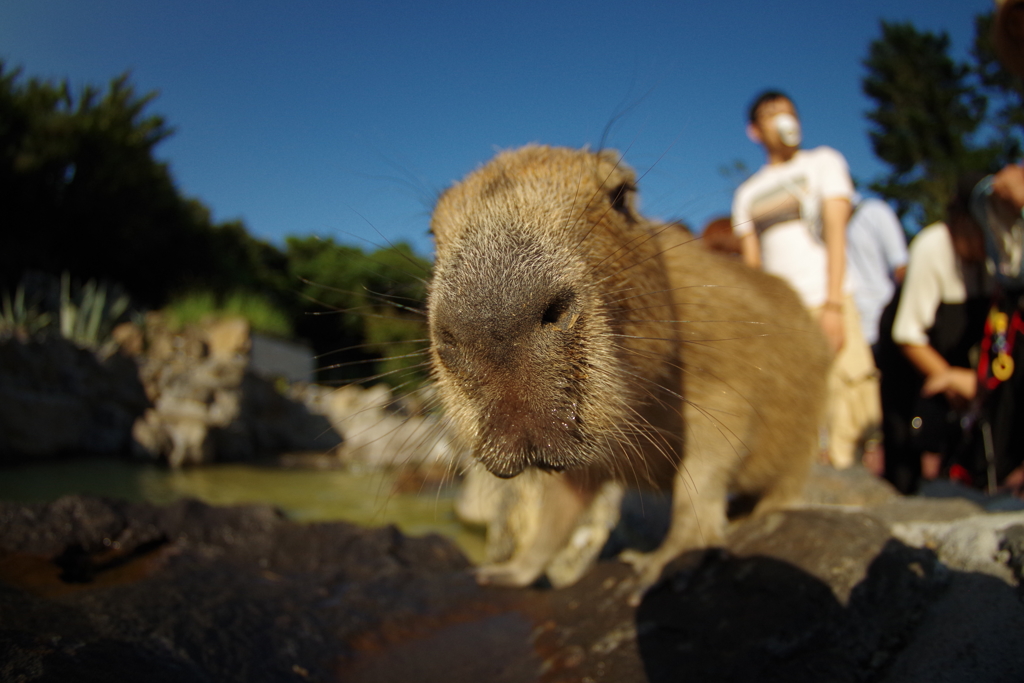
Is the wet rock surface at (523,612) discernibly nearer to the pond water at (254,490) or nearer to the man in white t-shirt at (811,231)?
the man in white t-shirt at (811,231)

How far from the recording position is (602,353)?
1.56 m

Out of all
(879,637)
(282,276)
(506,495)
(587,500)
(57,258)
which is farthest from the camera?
(282,276)

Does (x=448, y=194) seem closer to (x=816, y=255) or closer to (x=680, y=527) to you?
(x=680, y=527)

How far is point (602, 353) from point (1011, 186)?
242cm

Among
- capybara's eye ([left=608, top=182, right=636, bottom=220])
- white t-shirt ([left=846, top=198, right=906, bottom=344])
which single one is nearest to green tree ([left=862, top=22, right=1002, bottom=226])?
white t-shirt ([left=846, top=198, right=906, bottom=344])

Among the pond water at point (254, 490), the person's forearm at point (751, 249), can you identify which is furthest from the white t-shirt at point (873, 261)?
the pond water at point (254, 490)

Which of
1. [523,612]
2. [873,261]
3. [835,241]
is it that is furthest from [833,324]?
[523,612]

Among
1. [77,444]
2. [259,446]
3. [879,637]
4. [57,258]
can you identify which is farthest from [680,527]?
[57,258]

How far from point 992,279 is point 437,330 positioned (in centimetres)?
313

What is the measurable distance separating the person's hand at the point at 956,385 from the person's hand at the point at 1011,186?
0.91 meters

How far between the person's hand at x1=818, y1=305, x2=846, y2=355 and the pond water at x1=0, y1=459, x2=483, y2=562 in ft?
9.79

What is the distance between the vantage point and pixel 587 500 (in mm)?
2557

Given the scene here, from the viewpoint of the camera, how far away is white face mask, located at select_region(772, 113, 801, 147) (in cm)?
388

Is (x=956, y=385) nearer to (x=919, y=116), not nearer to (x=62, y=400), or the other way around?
(x=62, y=400)
